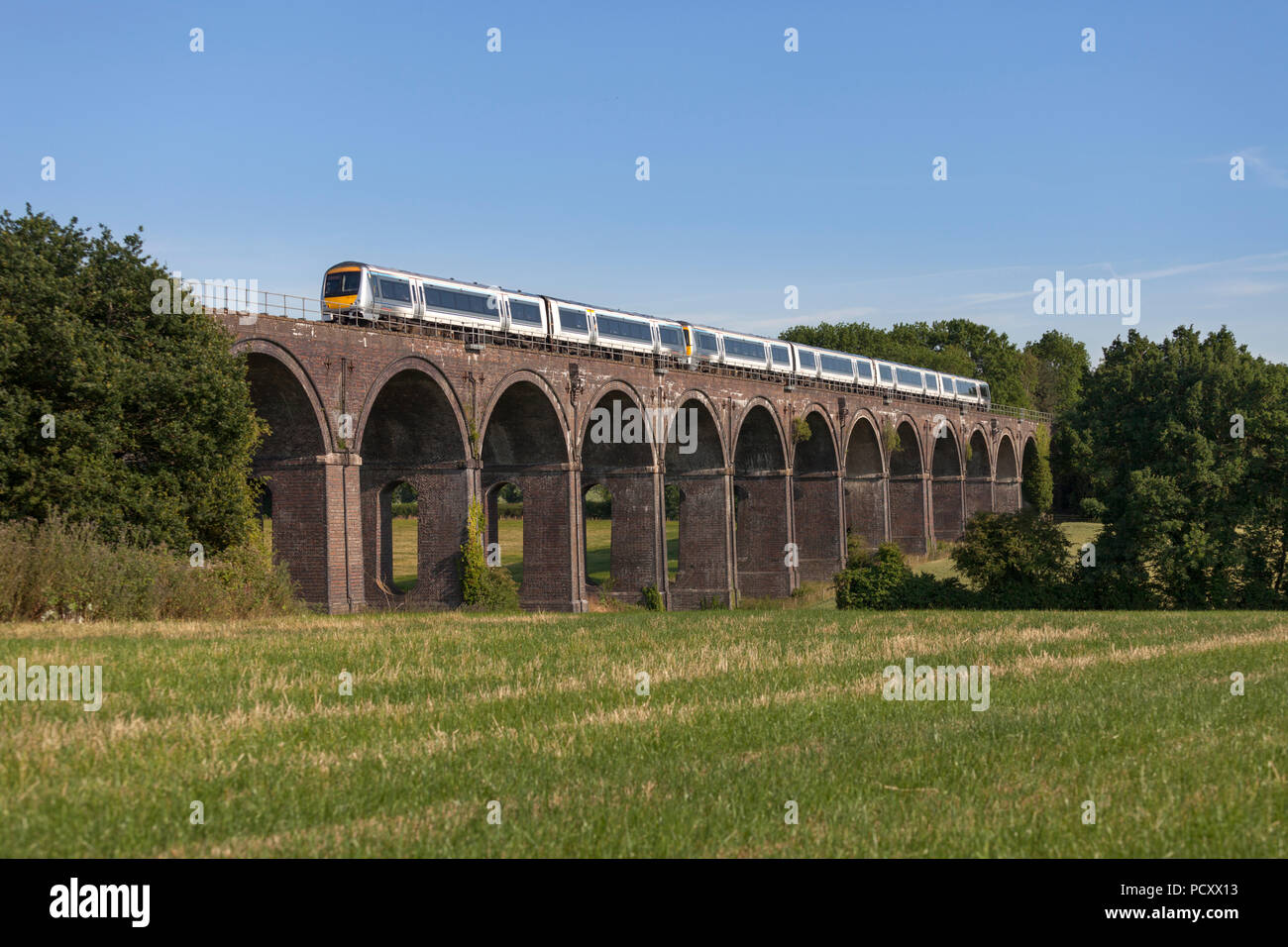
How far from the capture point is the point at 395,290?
35.4 meters

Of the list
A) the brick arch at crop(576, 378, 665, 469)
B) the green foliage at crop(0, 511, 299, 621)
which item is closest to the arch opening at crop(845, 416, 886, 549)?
the brick arch at crop(576, 378, 665, 469)

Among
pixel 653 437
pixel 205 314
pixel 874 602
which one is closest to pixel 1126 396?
pixel 874 602

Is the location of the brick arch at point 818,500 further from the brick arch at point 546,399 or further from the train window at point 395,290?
the train window at point 395,290

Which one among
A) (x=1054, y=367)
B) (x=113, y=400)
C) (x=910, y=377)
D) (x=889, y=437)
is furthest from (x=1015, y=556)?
(x=1054, y=367)

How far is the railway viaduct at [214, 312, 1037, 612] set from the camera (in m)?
30.7

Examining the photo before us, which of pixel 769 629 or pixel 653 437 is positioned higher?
pixel 653 437

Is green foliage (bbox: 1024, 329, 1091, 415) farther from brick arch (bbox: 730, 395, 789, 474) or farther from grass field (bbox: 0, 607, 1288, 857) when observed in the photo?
grass field (bbox: 0, 607, 1288, 857)

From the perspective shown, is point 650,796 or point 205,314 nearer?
point 650,796

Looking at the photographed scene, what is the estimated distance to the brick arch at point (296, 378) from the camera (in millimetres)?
28688

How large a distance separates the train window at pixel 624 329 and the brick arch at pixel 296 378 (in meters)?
16.6

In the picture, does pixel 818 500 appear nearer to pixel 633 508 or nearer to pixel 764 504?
pixel 764 504
